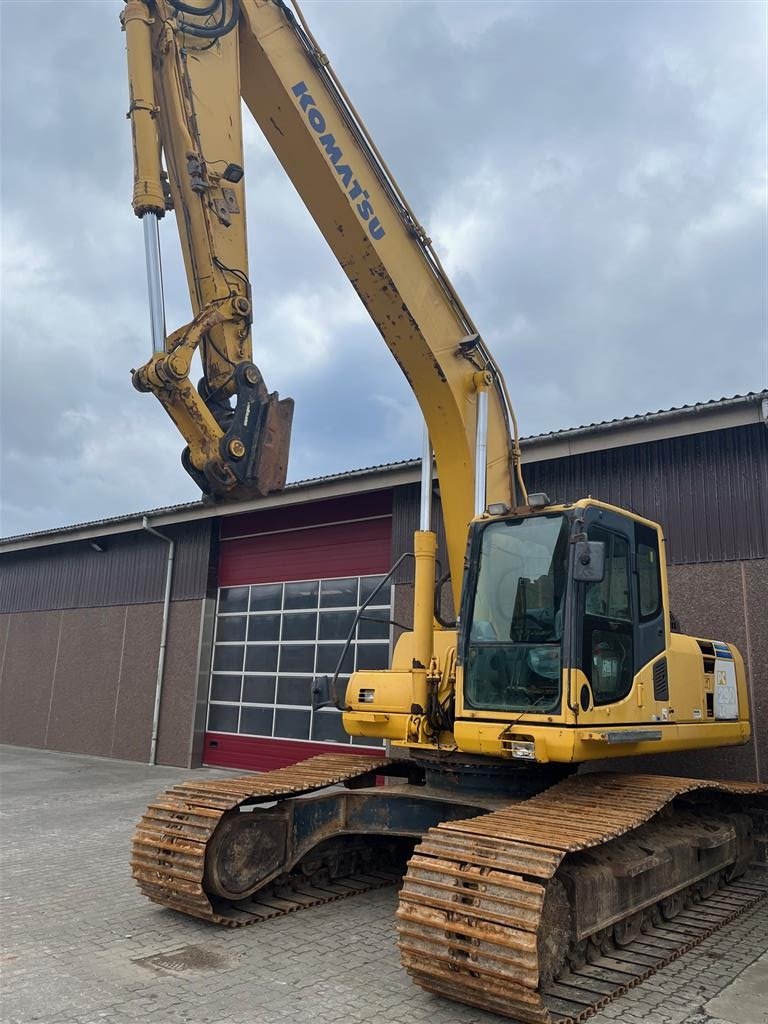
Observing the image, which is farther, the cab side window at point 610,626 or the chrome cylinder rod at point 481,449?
the chrome cylinder rod at point 481,449

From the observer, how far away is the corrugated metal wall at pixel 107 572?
16.2 m

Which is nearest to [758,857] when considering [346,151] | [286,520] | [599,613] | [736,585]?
[736,585]

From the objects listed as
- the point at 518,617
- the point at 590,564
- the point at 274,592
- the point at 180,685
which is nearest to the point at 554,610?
the point at 518,617

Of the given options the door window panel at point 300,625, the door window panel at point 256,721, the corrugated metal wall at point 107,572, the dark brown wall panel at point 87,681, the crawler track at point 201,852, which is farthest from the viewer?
the dark brown wall panel at point 87,681

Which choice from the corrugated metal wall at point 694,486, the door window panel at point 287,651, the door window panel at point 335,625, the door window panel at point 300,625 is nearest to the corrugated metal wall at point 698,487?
the corrugated metal wall at point 694,486

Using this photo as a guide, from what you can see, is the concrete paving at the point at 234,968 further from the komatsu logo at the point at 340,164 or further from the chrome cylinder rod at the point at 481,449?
the komatsu logo at the point at 340,164

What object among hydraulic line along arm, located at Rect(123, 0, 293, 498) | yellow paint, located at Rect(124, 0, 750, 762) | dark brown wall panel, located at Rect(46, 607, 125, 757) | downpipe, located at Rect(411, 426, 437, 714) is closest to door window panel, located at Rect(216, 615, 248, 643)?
dark brown wall panel, located at Rect(46, 607, 125, 757)

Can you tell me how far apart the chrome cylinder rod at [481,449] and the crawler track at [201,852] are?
271 centimetres

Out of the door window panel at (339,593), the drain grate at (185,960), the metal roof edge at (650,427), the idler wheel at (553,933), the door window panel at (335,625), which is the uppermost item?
the metal roof edge at (650,427)

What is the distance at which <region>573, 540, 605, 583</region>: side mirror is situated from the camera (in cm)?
552

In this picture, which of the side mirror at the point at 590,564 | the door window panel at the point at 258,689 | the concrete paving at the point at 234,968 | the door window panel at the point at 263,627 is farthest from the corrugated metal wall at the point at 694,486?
the door window panel at the point at 258,689

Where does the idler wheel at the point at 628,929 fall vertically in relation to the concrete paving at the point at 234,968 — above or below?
above

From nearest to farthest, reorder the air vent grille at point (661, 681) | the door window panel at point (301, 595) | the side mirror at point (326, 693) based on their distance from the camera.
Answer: the air vent grille at point (661, 681), the side mirror at point (326, 693), the door window panel at point (301, 595)

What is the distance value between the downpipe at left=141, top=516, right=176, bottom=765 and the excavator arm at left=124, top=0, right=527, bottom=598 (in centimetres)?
993
